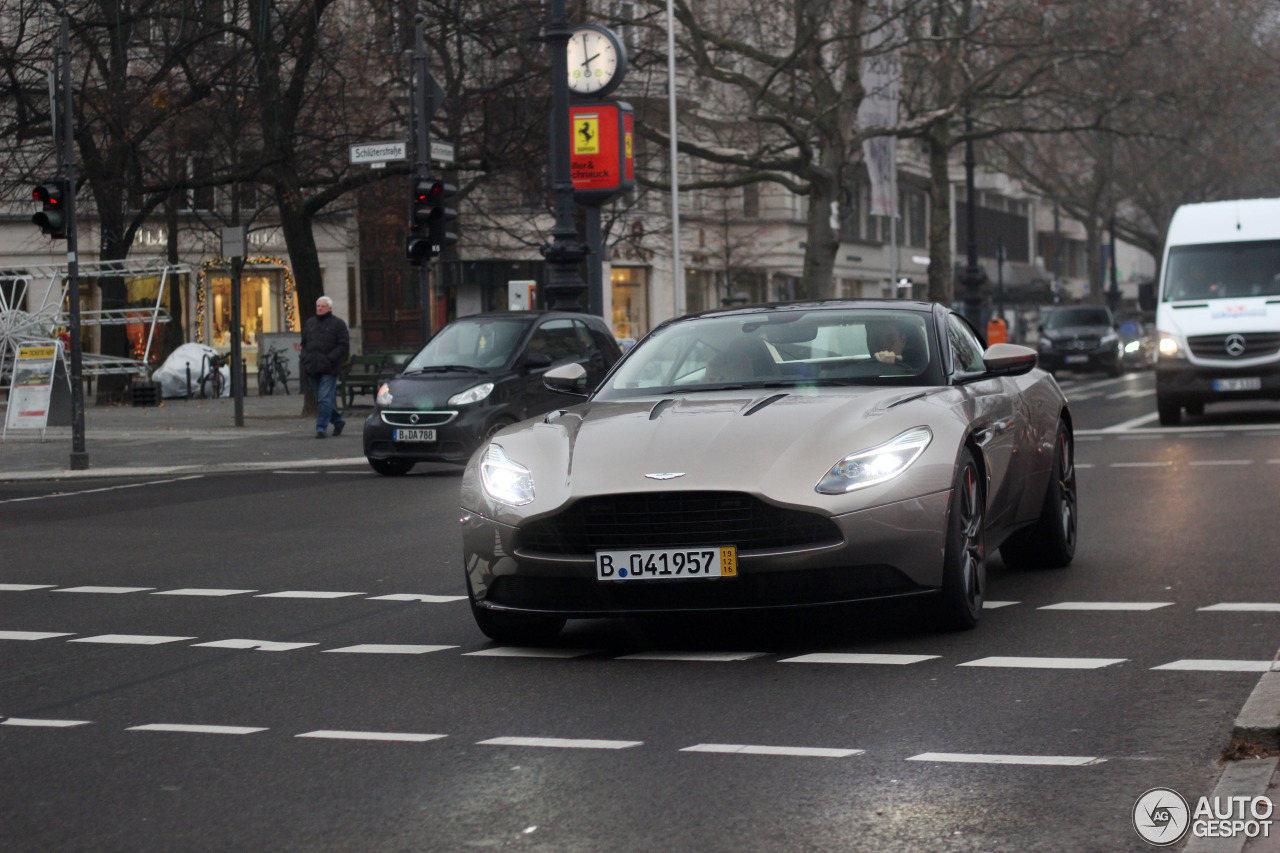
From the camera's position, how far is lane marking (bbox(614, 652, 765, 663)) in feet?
24.4

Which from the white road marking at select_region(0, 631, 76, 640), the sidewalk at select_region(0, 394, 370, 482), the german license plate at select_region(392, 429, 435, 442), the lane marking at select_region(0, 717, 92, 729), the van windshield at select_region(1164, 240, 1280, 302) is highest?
the van windshield at select_region(1164, 240, 1280, 302)

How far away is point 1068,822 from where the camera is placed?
188 inches

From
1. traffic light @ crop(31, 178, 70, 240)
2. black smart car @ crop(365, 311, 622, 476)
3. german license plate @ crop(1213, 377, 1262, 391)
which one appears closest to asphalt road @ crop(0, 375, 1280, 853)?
black smart car @ crop(365, 311, 622, 476)

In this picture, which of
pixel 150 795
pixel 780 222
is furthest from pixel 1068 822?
pixel 780 222

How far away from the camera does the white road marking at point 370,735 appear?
19.9 ft

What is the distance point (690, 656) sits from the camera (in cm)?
752

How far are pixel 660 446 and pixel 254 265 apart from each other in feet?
176

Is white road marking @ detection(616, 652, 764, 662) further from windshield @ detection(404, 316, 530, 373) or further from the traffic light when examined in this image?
the traffic light

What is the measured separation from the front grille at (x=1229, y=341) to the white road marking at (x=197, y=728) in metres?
19.1

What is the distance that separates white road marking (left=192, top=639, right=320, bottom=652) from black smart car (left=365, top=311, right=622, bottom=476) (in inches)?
393

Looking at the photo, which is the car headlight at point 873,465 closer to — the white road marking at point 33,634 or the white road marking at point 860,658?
the white road marking at point 860,658

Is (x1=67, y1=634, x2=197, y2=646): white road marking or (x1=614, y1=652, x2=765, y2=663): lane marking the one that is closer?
(x1=614, y1=652, x2=765, y2=663): lane marking

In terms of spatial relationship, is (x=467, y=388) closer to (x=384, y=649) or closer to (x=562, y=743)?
(x=384, y=649)

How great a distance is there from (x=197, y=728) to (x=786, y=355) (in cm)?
345
